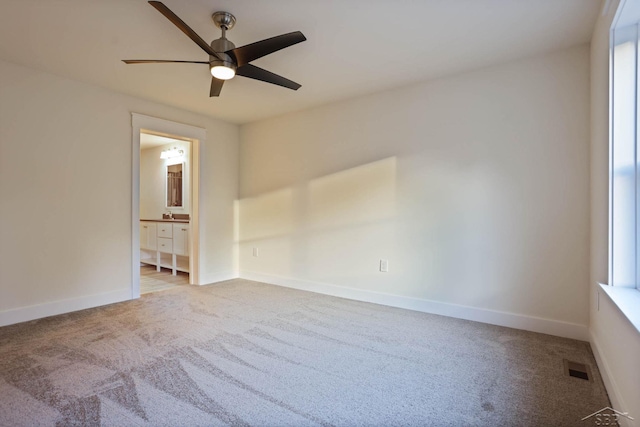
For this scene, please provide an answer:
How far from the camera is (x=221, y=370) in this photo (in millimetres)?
1980

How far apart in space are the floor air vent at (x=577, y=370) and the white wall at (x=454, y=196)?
1.64 ft

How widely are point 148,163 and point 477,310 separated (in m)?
6.11

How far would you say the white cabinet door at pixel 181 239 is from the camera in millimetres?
4707

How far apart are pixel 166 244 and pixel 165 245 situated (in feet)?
0.13

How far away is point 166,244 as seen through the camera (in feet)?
16.6

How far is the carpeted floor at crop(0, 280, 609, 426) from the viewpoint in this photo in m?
1.56

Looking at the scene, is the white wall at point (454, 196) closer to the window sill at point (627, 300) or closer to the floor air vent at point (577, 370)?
Answer: the floor air vent at point (577, 370)

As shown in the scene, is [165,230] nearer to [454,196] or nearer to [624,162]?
[454,196]

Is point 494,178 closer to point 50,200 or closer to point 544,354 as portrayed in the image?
point 544,354

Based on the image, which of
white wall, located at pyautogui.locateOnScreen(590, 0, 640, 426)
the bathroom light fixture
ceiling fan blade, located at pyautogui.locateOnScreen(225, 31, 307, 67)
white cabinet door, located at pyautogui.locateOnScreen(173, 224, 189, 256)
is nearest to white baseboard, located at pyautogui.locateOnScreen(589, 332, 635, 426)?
white wall, located at pyautogui.locateOnScreen(590, 0, 640, 426)

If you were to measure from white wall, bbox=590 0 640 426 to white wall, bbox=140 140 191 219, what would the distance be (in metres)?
5.34

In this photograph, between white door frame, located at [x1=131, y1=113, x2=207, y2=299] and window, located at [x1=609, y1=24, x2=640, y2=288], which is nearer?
window, located at [x1=609, y1=24, x2=640, y2=288]

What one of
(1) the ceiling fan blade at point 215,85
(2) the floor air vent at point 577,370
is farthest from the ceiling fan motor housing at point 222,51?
(2) the floor air vent at point 577,370

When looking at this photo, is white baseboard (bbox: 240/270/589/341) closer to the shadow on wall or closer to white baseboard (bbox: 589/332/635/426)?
the shadow on wall
